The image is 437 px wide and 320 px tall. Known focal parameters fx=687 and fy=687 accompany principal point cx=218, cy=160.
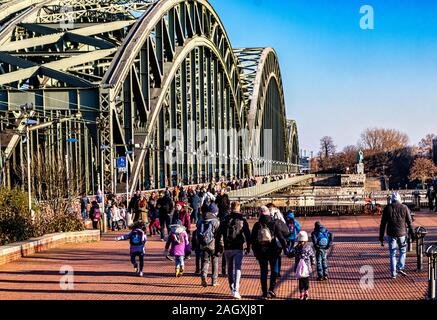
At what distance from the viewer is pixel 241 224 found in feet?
38.0

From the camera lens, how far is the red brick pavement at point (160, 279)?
1132 centimetres

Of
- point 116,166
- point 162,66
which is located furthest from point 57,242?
point 162,66

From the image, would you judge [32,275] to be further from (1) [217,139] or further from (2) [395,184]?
(2) [395,184]

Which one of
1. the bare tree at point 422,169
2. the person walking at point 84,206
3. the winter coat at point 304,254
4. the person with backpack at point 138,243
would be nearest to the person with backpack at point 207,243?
the person with backpack at point 138,243

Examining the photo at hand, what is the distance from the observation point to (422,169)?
12950 centimetres

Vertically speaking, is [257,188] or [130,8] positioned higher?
[130,8]

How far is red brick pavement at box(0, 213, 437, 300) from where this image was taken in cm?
1132

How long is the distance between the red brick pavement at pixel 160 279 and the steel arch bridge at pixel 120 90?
20.6 feet

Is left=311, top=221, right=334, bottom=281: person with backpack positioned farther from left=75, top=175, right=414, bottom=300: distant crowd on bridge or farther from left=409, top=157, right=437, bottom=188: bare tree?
left=409, top=157, right=437, bottom=188: bare tree

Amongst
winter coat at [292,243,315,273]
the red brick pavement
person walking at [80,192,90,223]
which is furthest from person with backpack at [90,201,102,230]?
winter coat at [292,243,315,273]

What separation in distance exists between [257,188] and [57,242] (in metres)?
32.3

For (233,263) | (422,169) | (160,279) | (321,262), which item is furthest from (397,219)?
(422,169)

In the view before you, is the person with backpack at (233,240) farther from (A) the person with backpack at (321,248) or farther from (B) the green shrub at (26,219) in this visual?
(B) the green shrub at (26,219)
